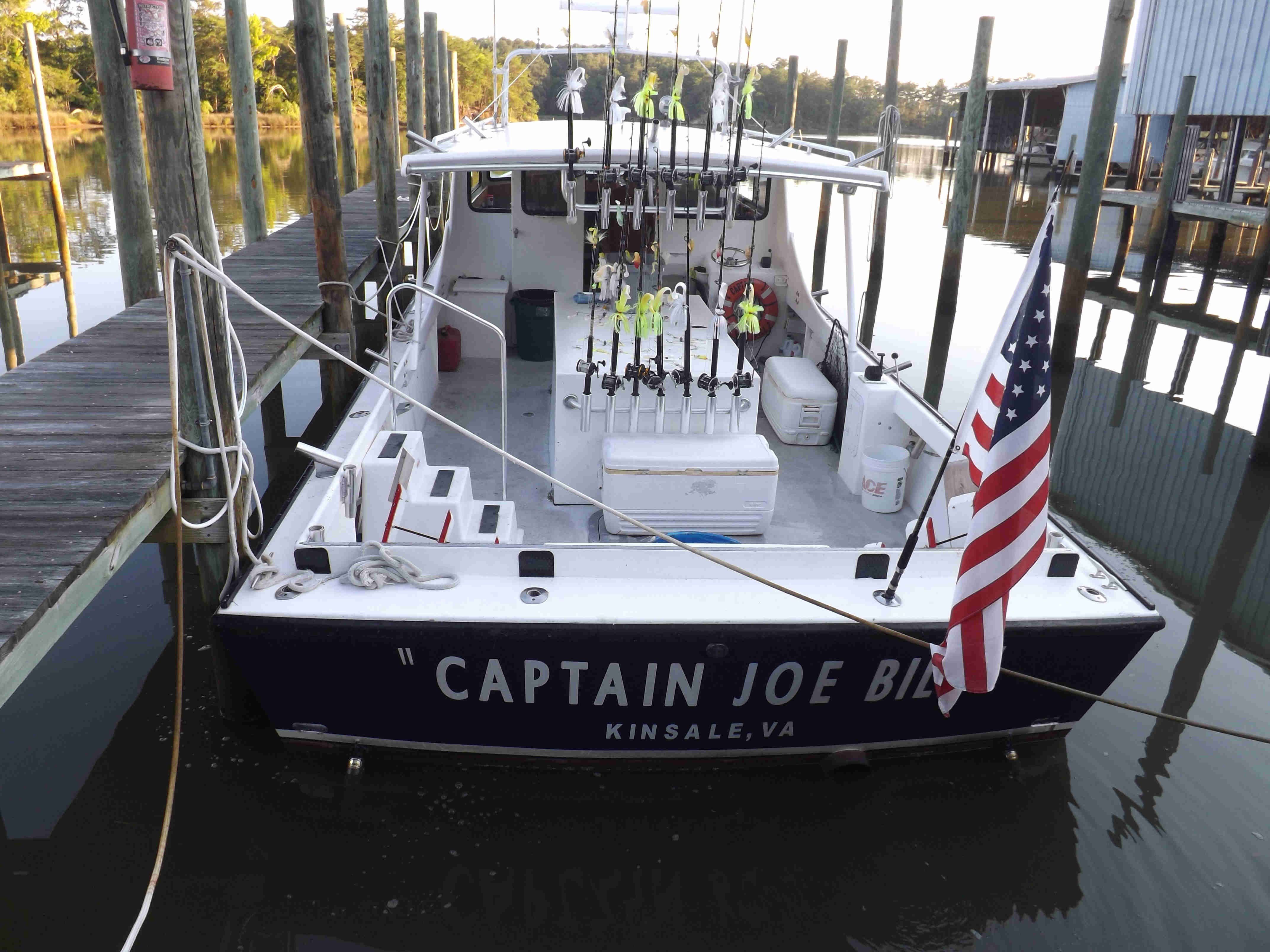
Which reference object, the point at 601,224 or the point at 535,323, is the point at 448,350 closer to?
the point at 535,323

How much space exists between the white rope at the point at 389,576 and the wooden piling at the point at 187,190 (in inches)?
22.6

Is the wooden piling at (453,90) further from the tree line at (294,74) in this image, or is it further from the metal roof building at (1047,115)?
the metal roof building at (1047,115)

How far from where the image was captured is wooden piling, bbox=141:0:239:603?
3299mm

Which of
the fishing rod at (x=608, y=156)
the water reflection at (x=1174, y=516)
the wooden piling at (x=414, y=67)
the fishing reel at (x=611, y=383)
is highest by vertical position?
the wooden piling at (x=414, y=67)

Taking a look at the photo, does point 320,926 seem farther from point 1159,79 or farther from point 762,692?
point 1159,79

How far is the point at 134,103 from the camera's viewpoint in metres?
6.36

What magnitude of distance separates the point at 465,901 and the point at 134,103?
587 cm

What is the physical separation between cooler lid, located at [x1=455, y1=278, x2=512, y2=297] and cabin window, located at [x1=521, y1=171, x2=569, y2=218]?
0.58 metres

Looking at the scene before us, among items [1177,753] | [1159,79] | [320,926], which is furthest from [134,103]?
[1159,79]

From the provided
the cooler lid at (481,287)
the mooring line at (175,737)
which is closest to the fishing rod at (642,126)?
the cooler lid at (481,287)

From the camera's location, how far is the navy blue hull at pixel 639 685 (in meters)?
3.20

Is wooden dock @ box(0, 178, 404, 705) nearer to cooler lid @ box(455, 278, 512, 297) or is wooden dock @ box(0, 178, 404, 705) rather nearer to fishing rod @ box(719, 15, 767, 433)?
cooler lid @ box(455, 278, 512, 297)

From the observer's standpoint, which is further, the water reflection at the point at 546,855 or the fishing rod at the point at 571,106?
the fishing rod at the point at 571,106

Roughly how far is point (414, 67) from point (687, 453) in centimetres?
1224
